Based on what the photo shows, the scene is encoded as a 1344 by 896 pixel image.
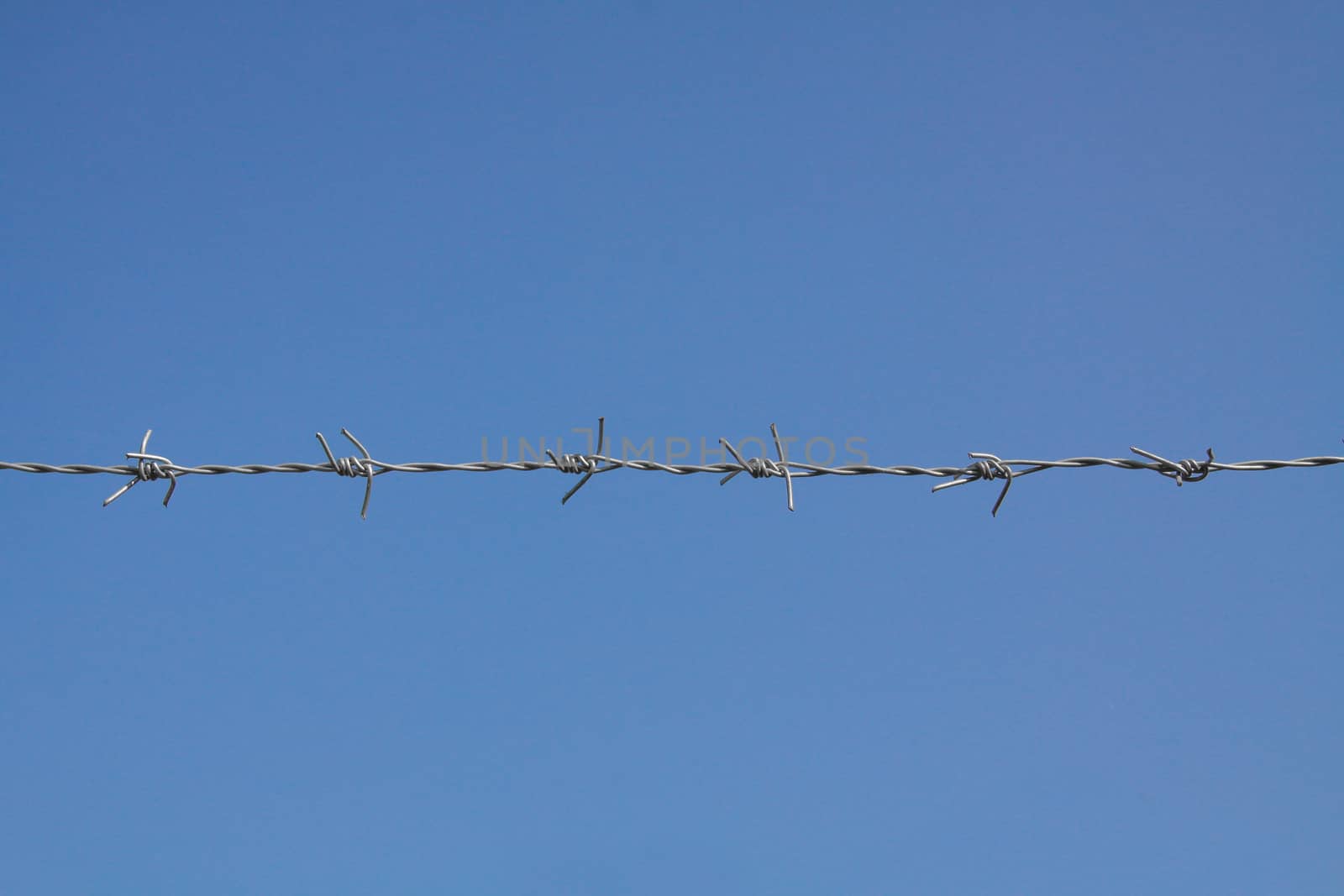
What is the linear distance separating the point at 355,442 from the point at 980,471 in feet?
7.16

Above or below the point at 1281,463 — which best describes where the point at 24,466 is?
below

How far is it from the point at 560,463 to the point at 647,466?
299 mm

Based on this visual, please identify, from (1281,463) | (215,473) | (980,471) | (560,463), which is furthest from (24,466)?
(1281,463)

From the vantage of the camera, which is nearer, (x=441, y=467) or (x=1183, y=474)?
(x=441, y=467)

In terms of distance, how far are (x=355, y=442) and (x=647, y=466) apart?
1.00 metres

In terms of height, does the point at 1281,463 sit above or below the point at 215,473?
above

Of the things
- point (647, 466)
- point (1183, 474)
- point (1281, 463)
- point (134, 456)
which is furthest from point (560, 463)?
point (1281, 463)

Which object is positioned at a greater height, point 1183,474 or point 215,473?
point 1183,474

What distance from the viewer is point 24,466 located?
4.54 m

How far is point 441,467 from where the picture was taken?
4.59 meters

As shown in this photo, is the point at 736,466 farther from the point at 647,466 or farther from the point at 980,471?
the point at 980,471

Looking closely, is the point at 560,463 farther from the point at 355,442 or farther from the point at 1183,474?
the point at 1183,474

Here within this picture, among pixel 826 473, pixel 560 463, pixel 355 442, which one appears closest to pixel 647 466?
pixel 560 463

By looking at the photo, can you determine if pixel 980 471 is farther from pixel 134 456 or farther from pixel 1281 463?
pixel 134 456
